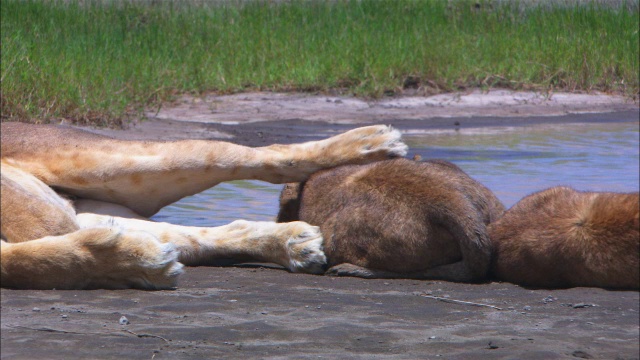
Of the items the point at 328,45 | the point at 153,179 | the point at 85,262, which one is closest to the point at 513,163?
the point at 153,179

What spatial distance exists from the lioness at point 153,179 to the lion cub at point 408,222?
0.42ft

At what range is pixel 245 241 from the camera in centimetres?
458

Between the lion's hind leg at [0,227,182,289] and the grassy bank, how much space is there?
19.3 feet

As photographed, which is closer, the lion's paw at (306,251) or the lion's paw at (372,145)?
the lion's paw at (306,251)

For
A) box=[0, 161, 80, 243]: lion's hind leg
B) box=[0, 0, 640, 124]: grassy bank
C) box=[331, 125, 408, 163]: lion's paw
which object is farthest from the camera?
box=[0, 0, 640, 124]: grassy bank

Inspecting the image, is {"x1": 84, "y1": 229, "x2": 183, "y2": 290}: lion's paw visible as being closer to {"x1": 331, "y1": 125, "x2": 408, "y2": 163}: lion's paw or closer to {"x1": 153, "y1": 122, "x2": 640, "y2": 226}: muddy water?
{"x1": 331, "y1": 125, "x2": 408, "y2": 163}: lion's paw

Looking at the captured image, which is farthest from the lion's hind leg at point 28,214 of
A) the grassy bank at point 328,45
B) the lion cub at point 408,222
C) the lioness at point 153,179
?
the grassy bank at point 328,45

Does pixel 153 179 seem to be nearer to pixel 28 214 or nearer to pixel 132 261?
pixel 28 214

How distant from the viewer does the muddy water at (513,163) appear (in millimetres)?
6054

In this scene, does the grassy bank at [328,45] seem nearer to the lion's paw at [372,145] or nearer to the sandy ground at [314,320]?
the lion's paw at [372,145]

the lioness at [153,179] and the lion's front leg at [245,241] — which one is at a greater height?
the lioness at [153,179]

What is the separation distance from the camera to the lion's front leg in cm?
434

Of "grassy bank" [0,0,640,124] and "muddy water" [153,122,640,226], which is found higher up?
"grassy bank" [0,0,640,124]

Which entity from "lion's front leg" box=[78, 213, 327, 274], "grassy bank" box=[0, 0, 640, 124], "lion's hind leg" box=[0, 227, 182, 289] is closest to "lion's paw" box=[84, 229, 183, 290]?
"lion's hind leg" box=[0, 227, 182, 289]
